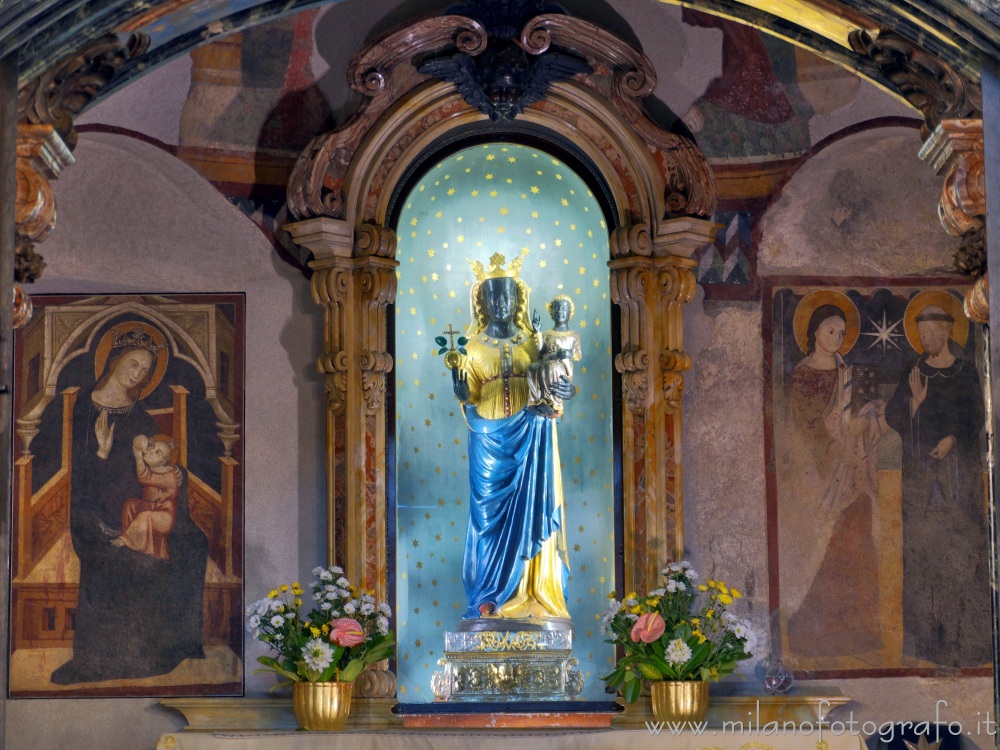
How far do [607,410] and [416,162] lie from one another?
1947 millimetres

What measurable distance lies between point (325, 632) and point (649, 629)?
71.3 inches

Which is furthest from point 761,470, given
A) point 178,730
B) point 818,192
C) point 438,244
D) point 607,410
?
point 178,730

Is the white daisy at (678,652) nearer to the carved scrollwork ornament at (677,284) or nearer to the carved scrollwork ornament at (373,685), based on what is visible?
the carved scrollwork ornament at (373,685)

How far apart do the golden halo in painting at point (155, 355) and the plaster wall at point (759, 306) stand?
3.21 metres

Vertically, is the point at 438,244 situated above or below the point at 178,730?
above

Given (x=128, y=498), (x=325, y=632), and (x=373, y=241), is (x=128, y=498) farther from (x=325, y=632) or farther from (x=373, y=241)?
(x=373, y=241)

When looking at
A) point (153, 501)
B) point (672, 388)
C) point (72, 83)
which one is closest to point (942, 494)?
point (672, 388)

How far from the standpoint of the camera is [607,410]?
10.5m

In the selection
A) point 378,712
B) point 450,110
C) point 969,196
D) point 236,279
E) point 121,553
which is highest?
Answer: point 450,110

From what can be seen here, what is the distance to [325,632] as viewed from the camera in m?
9.41

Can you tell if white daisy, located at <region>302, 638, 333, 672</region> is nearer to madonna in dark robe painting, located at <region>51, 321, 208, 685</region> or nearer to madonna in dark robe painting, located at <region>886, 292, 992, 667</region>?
madonna in dark robe painting, located at <region>51, 321, 208, 685</region>

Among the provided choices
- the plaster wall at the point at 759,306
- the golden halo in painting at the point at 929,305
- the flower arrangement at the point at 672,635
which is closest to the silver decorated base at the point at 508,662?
the flower arrangement at the point at 672,635

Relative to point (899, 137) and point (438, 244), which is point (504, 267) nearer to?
point (438, 244)

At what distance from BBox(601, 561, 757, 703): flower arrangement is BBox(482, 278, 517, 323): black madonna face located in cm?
191
